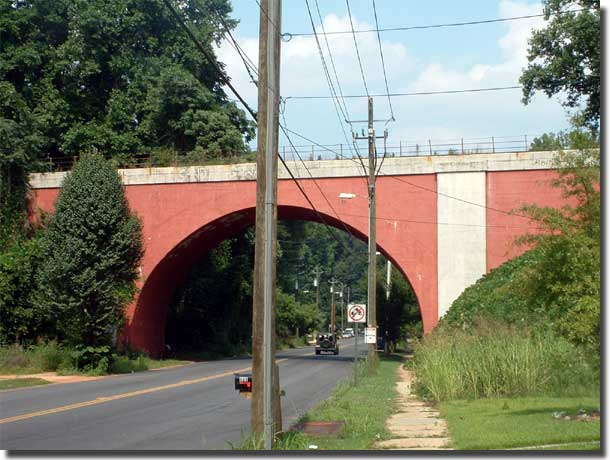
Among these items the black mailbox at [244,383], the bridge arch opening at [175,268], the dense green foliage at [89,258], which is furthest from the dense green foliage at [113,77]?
the black mailbox at [244,383]

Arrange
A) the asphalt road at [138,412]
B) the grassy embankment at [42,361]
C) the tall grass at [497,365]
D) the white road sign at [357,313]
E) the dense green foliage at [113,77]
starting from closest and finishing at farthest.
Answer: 1. the asphalt road at [138,412]
2. the tall grass at [497,365]
3. the white road sign at [357,313]
4. the grassy embankment at [42,361]
5. the dense green foliage at [113,77]

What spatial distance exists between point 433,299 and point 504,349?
57.8 ft

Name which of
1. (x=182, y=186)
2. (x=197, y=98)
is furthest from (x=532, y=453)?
(x=197, y=98)

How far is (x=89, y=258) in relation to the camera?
104 ft

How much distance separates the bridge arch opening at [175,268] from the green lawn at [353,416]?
1406 centimetres

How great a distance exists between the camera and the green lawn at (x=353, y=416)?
1266 centimetres

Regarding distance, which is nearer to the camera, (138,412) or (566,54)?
(138,412)

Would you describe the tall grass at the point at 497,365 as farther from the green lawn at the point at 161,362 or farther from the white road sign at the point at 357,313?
the green lawn at the point at 161,362

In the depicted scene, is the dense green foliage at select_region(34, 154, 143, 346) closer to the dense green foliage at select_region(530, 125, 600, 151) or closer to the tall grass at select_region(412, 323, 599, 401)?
the tall grass at select_region(412, 323, 599, 401)

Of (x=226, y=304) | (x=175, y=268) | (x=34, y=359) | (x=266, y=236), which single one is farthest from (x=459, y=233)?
(x=266, y=236)

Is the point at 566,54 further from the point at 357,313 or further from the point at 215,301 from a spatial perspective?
the point at 215,301

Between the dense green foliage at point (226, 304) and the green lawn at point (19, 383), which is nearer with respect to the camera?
the green lawn at point (19, 383)

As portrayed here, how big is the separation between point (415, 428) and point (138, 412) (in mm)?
6108

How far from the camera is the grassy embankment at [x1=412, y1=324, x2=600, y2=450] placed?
11977mm
